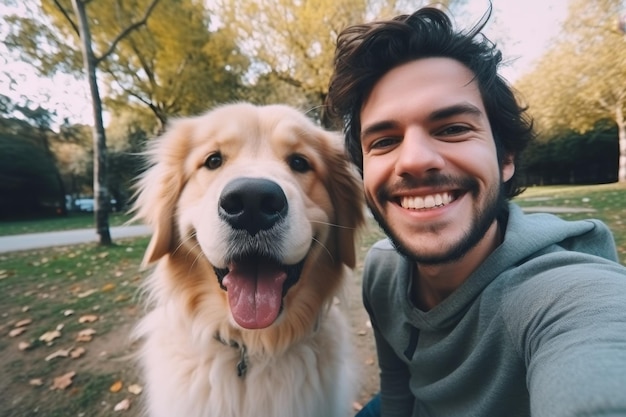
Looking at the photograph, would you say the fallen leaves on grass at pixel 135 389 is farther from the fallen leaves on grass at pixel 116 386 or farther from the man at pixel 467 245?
the man at pixel 467 245

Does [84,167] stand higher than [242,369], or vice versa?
[84,167]

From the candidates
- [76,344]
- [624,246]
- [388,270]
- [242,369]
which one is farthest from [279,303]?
[624,246]

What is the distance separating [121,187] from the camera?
2505cm

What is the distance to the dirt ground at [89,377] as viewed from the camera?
3041 millimetres

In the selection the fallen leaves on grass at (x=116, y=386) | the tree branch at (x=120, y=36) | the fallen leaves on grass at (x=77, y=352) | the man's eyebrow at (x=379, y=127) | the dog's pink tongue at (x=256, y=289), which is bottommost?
the fallen leaves on grass at (x=116, y=386)

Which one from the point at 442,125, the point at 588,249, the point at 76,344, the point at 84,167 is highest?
the point at 84,167

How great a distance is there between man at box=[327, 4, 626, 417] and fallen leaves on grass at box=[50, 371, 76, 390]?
295cm

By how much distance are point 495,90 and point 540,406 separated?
147cm

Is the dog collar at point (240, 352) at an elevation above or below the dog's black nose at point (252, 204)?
below

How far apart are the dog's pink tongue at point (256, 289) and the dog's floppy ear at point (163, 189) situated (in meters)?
0.63

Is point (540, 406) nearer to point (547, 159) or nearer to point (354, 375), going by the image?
point (354, 375)

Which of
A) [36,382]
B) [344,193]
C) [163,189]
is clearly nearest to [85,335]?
[36,382]

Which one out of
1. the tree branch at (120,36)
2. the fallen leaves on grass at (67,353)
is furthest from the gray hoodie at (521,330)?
the tree branch at (120,36)

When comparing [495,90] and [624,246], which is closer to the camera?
[495,90]
